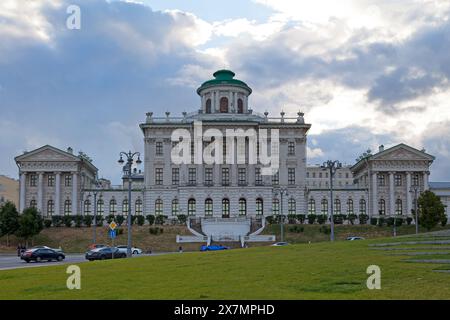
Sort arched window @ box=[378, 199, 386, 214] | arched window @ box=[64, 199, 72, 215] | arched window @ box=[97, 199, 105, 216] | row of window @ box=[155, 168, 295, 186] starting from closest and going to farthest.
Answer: row of window @ box=[155, 168, 295, 186] < arched window @ box=[64, 199, 72, 215] < arched window @ box=[378, 199, 386, 214] < arched window @ box=[97, 199, 105, 216]

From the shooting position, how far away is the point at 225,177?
94750mm

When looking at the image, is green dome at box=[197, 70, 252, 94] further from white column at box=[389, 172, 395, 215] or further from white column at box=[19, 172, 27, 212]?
white column at box=[19, 172, 27, 212]

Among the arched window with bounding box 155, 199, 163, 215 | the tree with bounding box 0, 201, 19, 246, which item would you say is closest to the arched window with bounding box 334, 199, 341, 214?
the arched window with bounding box 155, 199, 163, 215

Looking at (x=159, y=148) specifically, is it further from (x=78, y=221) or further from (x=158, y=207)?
(x=78, y=221)

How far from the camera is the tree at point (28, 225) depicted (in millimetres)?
74938

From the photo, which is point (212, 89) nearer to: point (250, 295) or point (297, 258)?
point (297, 258)

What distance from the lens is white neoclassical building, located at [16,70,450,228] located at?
93.6 metres

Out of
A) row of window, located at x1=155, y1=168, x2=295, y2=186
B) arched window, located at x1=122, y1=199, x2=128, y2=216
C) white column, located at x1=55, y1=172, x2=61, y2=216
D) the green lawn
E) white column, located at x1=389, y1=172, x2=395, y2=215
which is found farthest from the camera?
arched window, located at x1=122, y1=199, x2=128, y2=216

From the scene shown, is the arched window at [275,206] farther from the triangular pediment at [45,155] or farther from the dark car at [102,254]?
the dark car at [102,254]

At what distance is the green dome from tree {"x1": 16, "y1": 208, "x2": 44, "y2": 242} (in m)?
35.0

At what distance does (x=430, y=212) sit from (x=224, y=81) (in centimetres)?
3712

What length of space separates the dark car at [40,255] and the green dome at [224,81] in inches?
2146

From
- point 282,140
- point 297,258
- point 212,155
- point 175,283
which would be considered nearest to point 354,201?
point 282,140

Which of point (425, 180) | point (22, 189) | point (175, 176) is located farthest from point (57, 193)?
point (425, 180)
